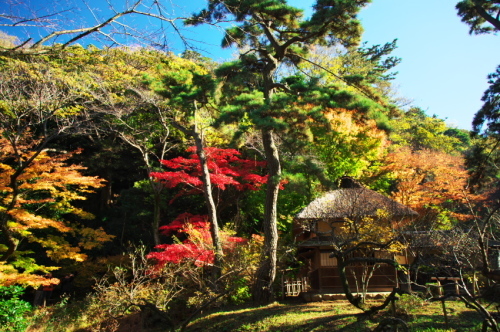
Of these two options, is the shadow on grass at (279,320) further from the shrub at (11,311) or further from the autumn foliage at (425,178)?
the autumn foliage at (425,178)

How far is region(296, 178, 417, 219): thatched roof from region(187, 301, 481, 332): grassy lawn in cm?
325

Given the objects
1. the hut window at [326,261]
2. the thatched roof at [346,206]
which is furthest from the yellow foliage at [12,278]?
the hut window at [326,261]

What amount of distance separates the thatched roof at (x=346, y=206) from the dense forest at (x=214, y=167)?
0.68m

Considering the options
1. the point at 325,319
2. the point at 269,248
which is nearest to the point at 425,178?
the point at 269,248

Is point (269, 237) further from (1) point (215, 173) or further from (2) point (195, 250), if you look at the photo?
(1) point (215, 173)

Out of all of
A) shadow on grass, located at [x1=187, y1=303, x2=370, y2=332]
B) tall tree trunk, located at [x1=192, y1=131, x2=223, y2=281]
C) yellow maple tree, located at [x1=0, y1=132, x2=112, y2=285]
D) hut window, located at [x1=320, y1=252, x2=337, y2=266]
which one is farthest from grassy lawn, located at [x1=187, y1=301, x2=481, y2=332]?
yellow maple tree, located at [x1=0, y1=132, x2=112, y2=285]

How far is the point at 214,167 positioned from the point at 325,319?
7910 mm

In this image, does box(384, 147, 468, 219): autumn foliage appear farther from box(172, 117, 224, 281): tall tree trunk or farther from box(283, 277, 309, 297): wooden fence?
box(172, 117, 224, 281): tall tree trunk

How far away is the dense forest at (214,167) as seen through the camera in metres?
8.59

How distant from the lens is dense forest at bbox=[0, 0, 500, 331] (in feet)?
28.2

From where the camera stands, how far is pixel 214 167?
1416cm

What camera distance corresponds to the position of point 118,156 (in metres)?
18.4

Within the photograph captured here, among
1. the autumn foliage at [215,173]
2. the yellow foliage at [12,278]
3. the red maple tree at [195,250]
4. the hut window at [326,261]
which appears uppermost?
the autumn foliage at [215,173]

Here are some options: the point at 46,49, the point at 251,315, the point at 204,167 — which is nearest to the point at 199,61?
the point at 204,167
